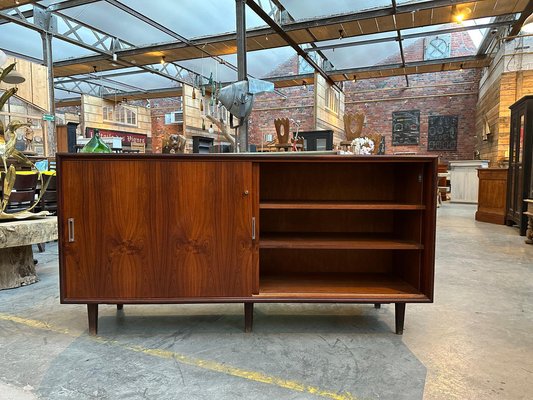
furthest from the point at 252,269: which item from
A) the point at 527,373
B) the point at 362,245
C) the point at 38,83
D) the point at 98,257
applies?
the point at 38,83

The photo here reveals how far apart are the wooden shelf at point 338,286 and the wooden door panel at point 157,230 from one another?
24cm

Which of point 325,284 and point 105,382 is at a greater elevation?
point 325,284

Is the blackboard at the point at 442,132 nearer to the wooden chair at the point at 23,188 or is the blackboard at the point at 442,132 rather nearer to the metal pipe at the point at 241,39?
the metal pipe at the point at 241,39

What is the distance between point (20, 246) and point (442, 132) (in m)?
13.3

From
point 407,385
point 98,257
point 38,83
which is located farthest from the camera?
point 38,83

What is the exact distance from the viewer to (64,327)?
87.4 inches

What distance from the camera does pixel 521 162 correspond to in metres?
5.54

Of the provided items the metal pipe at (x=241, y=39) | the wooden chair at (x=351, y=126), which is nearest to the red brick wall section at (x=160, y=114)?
the metal pipe at (x=241, y=39)

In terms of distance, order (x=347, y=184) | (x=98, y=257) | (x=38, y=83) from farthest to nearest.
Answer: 1. (x=38, y=83)
2. (x=347, y=184)
3. (x=98, y=257)

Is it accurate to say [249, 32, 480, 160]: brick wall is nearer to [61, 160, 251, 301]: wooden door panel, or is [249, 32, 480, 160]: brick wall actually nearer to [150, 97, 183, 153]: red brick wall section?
[150, 97, 183, 153]: red brick wall section

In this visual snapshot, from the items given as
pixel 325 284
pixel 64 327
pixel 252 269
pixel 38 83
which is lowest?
pixel 64 327

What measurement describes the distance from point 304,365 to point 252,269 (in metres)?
0.55

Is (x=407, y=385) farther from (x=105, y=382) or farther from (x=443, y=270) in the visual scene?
(x=443, y=270)

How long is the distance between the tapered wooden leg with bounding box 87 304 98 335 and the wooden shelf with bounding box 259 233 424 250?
1024 millimetres
